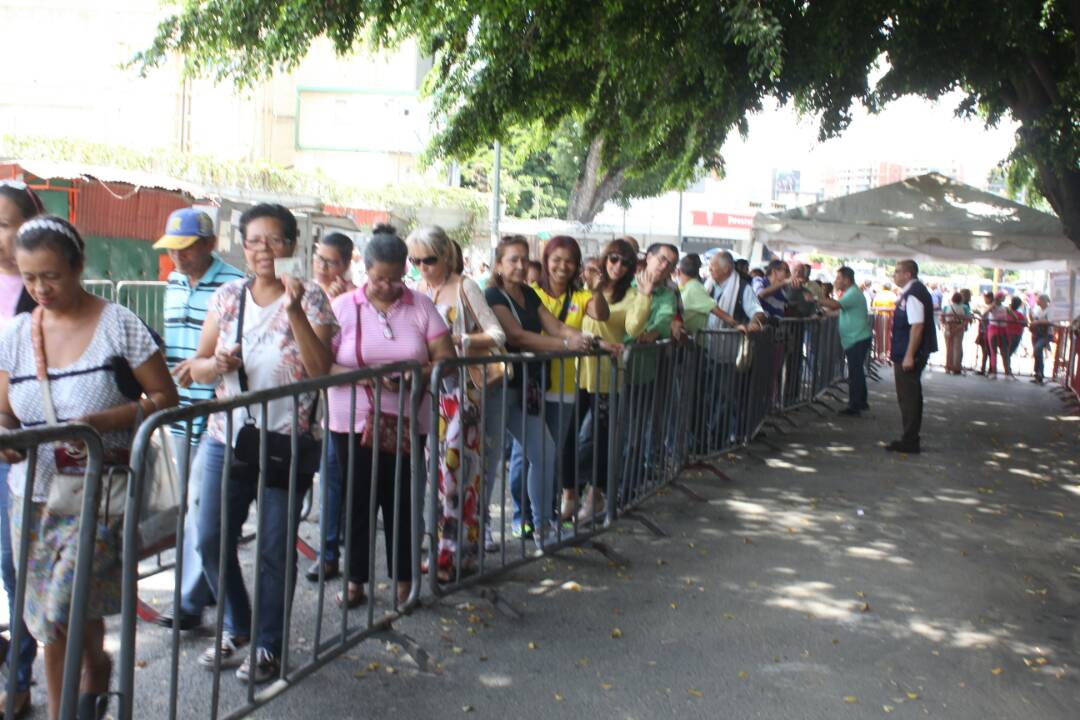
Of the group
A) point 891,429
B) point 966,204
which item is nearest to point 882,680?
point 891,429

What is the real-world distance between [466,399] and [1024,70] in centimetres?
941

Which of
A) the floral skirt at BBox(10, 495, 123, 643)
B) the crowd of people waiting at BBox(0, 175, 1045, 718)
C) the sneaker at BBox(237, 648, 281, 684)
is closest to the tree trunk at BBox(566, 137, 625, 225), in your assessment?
the crowd of people waiting at BBox(0, 175, 1045, 718)

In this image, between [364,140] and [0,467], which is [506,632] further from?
[364,140]

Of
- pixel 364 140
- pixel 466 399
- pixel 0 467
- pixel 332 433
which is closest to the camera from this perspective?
pixel 0 467

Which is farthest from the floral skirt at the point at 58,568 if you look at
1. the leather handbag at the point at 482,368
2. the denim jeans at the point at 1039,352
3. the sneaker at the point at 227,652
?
the denim jeans at the point at 1039,352

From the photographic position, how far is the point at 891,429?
44.6 ft

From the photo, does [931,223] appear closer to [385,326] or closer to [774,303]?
[774,303]

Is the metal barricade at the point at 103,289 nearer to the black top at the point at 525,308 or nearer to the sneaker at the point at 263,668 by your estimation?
the black top at the point at 525,308

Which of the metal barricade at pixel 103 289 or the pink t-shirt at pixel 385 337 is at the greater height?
the pink t-shirt at pixel 385 337

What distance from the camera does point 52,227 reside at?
145 inches

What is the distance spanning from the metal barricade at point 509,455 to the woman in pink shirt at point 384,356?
0.13 meters

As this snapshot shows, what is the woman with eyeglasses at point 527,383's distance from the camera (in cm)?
623

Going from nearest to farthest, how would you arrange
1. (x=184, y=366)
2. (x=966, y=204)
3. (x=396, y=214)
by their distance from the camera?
1. (x=184, y=366)
2. (x=966, y=204)
3. (x=396, y=214)

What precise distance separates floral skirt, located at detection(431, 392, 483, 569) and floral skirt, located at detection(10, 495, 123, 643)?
7.08 feet
